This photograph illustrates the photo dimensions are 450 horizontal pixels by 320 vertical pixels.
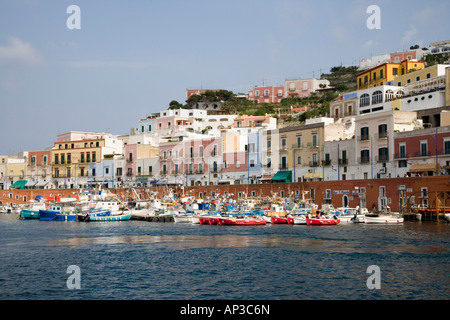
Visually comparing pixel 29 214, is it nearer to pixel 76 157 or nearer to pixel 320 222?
pixel 76 157

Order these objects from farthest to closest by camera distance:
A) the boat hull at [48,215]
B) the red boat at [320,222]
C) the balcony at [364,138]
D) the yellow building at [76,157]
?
the yellow building at [76,157] < the boat hull at [48,215] < the balcony at [364,138] < the red boat at [320,222]

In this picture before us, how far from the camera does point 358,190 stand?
57.9m

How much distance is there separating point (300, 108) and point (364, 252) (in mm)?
77727

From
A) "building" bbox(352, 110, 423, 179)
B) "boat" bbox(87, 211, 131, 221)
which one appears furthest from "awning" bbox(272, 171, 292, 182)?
"boat" bbox(87, 211, 131, 221)

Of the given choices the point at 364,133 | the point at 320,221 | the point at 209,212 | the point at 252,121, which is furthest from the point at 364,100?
the point at 320,221

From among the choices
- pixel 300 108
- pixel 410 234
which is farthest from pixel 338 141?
pixel 300 108

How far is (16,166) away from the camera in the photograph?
103 meters

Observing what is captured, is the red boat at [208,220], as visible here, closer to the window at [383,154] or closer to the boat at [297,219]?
the boat at [297,219]

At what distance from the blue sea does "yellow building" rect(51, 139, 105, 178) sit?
51.8 m

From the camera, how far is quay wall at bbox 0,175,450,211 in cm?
5084

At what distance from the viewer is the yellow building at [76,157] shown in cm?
9531

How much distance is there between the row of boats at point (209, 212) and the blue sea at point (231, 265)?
9.43 meters

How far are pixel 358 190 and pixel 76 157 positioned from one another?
188ft

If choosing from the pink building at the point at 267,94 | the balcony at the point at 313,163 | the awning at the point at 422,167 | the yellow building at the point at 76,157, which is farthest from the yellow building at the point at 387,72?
the yellow building at the point at 76,157
